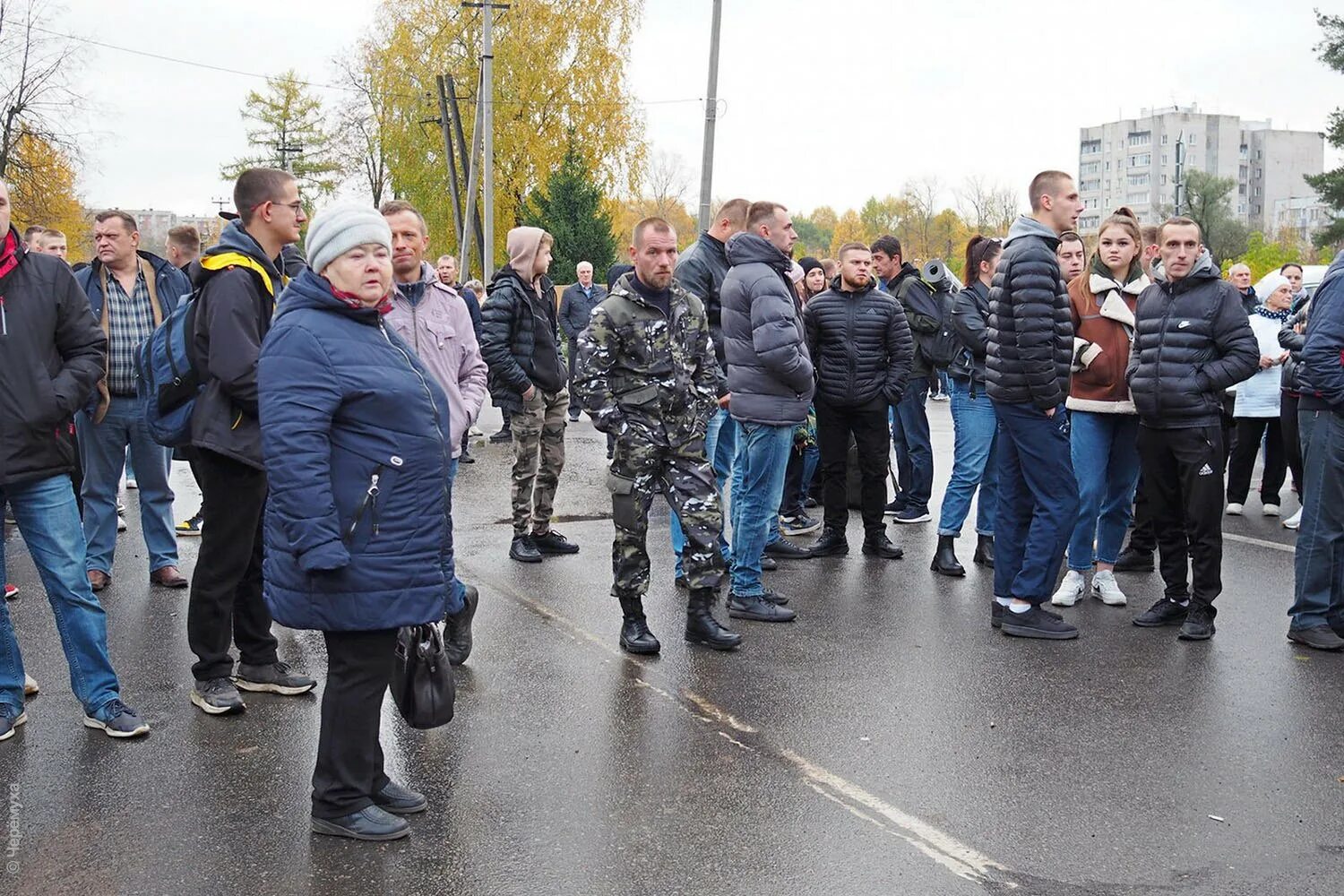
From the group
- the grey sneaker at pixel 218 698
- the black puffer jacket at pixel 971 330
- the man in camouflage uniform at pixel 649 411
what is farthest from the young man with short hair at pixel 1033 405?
the grey sneaker at pixel 218 698

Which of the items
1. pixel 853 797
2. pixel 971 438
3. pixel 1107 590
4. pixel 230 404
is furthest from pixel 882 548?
pixel 230 404

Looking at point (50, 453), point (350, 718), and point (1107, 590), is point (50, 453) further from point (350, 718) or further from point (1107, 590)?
point (1107, 590)

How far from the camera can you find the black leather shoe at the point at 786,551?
28.7 feet

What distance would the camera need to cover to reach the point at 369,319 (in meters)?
4.16

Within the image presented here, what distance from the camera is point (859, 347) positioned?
8656 millimetres

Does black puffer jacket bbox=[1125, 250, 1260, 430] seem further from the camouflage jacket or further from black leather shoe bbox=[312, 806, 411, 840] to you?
black leather shoe bbox=[312, 806, 411, 840]

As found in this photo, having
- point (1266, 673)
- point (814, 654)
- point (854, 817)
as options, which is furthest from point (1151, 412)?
point (854, 817)

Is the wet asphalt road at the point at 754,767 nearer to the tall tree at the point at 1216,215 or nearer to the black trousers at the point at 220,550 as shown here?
the black trousers at the point at 220,550

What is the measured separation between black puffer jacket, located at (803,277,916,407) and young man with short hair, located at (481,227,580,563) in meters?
1.78

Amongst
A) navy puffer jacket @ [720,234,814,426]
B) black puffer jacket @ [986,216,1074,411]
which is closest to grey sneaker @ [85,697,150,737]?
navy puffer jacket @ [720,234,814,426]

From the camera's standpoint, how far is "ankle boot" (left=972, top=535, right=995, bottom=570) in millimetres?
8531

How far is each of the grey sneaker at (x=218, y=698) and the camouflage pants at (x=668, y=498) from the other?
6.10 ft

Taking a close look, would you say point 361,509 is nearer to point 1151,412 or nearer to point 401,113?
point 1151,412

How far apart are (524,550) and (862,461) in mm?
2382
